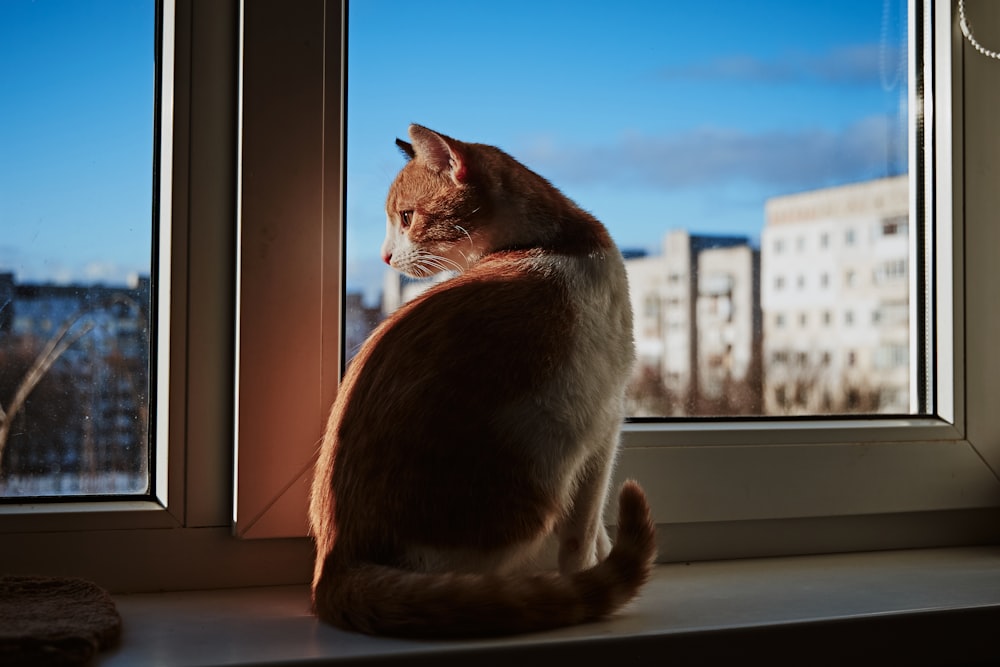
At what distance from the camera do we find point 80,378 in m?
0.89

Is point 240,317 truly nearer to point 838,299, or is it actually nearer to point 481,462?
point 481,462

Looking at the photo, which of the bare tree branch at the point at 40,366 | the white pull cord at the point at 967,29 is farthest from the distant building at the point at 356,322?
the white pull cord at the point at 967,29

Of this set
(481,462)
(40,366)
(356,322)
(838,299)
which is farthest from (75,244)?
(838,299)

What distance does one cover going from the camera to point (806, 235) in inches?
46.4

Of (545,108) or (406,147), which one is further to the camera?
(545,108)

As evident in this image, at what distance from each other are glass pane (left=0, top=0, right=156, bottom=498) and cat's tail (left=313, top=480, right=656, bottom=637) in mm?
322

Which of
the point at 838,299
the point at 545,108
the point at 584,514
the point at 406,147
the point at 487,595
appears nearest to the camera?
the point at 487,595

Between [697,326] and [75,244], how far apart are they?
2.41ft

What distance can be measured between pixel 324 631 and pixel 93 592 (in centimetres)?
21

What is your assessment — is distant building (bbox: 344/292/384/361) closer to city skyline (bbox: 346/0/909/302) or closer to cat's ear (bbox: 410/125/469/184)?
city skyline (bbox: 346/0/909/302)

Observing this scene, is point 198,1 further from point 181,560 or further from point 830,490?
point 830,490

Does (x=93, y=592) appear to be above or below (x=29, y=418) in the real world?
below

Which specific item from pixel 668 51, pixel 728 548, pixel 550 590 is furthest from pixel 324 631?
pixel 668 51

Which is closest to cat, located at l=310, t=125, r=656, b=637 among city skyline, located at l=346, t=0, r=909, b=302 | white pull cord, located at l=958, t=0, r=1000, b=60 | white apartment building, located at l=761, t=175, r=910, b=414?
city skyline, located at l=346, t=0, r=909, b=302
